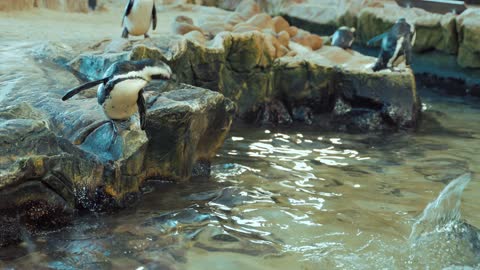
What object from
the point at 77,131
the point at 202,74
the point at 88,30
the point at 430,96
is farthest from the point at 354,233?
the point at 430,96

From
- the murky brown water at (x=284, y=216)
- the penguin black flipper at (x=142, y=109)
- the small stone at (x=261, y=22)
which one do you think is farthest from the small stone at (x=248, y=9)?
the penguin black flipper at (x=142, y=109)

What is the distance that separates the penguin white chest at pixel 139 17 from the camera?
6434mm

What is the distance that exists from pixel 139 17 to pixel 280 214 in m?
3.09

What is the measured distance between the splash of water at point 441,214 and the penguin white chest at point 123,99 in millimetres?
1951

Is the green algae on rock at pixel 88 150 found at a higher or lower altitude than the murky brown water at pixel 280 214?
higher

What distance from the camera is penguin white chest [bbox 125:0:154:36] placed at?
6434 millimetres

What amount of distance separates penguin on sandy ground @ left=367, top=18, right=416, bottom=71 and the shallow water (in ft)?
4.37

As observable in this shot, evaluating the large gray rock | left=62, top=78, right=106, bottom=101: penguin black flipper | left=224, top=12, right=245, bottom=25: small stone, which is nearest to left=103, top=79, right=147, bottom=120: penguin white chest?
left=62, top=78, right=106, bottom=101: penguin black flipper

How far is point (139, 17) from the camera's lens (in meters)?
6.45

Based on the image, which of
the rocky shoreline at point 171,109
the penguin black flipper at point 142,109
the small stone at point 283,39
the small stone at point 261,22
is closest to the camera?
the rocky shoreline at point 171,109

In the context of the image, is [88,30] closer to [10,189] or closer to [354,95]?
[354,95]

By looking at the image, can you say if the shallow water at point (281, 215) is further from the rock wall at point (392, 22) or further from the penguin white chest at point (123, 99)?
the rock wall at point (392, 22)

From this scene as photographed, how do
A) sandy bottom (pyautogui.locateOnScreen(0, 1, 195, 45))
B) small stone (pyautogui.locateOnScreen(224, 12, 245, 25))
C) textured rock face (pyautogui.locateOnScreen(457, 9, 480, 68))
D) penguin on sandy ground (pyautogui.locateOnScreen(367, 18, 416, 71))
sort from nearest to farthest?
sandy bottom (pyautogui.locateOnScreen(0, 1, 195, 45)) < penguin on sandy ground (pyautogui.locateOnScreen(367, 18, 416, 71)) < small stone (pyautogui.locateOnScreen(224, 12, 245, 25)) < textured rock face (pyautogui.locateOnScreen(457, 9, 480, 68))

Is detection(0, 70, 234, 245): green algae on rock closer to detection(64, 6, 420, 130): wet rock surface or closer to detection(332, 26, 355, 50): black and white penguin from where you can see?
detection(64, 6, 420, 130): wet rock surface
